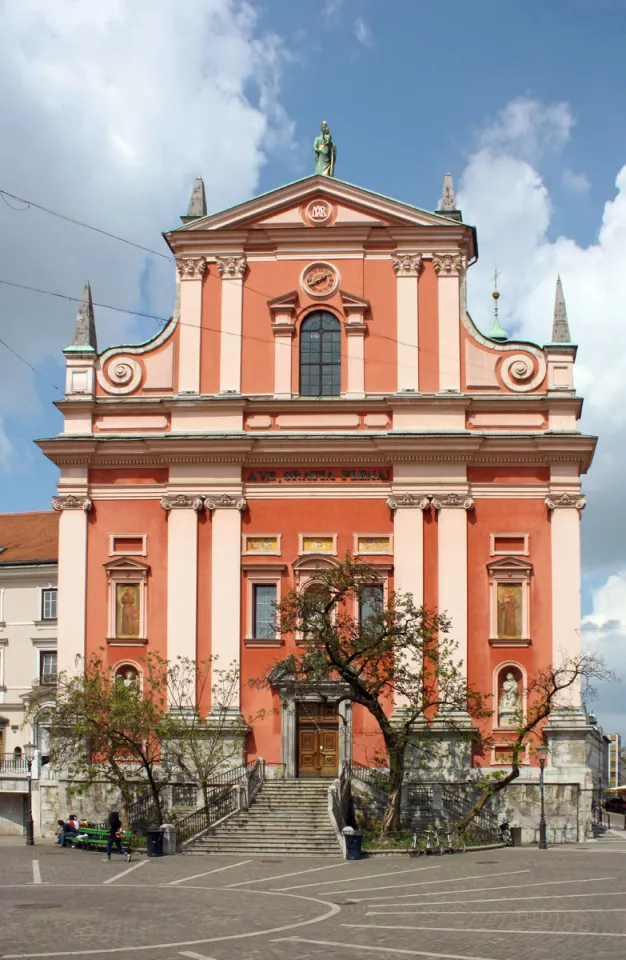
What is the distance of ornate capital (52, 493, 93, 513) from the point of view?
1576 inches

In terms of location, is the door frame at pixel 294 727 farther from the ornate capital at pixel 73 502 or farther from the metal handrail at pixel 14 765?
the metal handrail at pixel 14 765

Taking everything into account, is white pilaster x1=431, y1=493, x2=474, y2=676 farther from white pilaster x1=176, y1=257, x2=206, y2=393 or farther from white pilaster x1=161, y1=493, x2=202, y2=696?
white pilaster x1=176, y1=257, x2=206, y2=393

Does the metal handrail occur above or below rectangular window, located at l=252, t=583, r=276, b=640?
below

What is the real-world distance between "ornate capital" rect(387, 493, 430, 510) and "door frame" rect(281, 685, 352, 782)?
559 centimetres

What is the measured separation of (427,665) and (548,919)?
58.4 ft

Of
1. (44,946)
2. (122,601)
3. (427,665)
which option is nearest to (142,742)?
(122,601)

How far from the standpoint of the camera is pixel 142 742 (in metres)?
36.0

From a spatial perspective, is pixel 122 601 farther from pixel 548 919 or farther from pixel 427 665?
pixel 548 919

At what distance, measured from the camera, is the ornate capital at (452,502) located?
38.8 metres

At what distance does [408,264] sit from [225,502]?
29.8 feet

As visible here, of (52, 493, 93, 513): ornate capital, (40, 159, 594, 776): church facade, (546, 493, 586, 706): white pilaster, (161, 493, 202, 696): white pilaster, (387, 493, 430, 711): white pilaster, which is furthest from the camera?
(52, 493, 93, 513): ornate capital

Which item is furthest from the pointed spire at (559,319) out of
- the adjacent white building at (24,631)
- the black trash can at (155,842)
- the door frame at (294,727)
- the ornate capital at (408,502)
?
the adjacent white building at (24,631)

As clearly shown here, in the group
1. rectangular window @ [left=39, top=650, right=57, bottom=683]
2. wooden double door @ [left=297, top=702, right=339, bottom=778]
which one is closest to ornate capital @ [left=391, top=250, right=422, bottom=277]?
wooden double door @ [left=297, top=702, right=339, bottom=778]

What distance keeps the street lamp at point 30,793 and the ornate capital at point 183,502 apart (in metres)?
9.66
